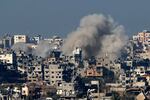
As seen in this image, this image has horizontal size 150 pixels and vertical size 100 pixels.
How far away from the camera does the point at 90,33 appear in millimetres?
88312

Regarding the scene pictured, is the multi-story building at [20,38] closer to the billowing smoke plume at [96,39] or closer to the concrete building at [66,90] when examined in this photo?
the billowing smoke plume at [96,39]

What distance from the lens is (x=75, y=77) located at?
5778cm

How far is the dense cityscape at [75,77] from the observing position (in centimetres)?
4666

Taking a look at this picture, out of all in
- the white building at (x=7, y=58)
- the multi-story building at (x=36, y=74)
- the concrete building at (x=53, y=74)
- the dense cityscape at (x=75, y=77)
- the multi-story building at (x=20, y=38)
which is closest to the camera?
the dense cityscape at (x=75, y=77)

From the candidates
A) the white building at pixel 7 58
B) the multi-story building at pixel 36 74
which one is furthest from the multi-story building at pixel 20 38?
the multi-story building at pixel 36 74

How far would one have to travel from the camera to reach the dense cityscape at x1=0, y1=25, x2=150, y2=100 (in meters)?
46.7

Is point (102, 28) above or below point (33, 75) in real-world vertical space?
above

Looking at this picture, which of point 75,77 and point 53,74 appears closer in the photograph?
point 75,77

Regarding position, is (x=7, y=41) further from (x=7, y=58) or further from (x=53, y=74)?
(x=53, y=74)

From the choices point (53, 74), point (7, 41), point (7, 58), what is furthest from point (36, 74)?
point (7, 41)

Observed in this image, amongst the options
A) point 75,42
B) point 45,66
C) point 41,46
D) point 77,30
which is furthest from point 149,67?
point 41,46

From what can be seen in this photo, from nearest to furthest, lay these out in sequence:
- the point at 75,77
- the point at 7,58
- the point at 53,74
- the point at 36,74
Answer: the point at 75,77
the point at 53,74
the point at 36,74
the point at 7,58

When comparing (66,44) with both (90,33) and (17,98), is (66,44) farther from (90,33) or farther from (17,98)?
(17,98)

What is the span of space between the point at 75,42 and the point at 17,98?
42541mm
